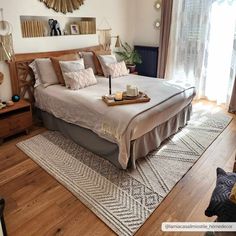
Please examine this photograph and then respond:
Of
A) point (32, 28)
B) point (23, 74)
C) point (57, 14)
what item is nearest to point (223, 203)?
point (23, 74)

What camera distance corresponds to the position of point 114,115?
Answer: 7.48 feet

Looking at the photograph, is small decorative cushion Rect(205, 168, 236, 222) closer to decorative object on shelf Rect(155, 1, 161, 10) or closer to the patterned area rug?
the patterned area rug

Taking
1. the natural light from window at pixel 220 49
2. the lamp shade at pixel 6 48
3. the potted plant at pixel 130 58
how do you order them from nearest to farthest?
the lamp shade at pixel 6 48, the natural light from window at pixel 220 49, the potted plant at pixel 130 58

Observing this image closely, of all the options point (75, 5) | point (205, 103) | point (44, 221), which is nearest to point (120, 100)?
point (44, 221)

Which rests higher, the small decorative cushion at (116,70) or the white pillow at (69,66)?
the white pillow at (69,66)

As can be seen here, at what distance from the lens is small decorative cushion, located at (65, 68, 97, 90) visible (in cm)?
297

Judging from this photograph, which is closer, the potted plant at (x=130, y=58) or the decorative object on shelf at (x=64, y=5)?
the decorative object on shelf at (x=64, y=5)

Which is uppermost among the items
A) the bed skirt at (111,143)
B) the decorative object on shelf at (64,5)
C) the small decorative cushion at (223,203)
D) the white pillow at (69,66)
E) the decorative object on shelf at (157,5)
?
the decorative object on shelf at (157,5)

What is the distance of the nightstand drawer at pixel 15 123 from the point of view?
2816 mm

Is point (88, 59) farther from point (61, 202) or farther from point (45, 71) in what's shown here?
point (61, 202)

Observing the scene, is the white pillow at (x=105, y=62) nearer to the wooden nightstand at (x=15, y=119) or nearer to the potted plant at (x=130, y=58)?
the potted plant at (x=130, y=58)

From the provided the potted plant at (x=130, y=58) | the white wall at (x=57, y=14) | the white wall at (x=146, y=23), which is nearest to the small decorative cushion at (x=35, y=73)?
the white wall at (x=57, y=14)

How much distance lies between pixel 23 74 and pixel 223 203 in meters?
2.96

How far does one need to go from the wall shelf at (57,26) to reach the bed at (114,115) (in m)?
0.32
